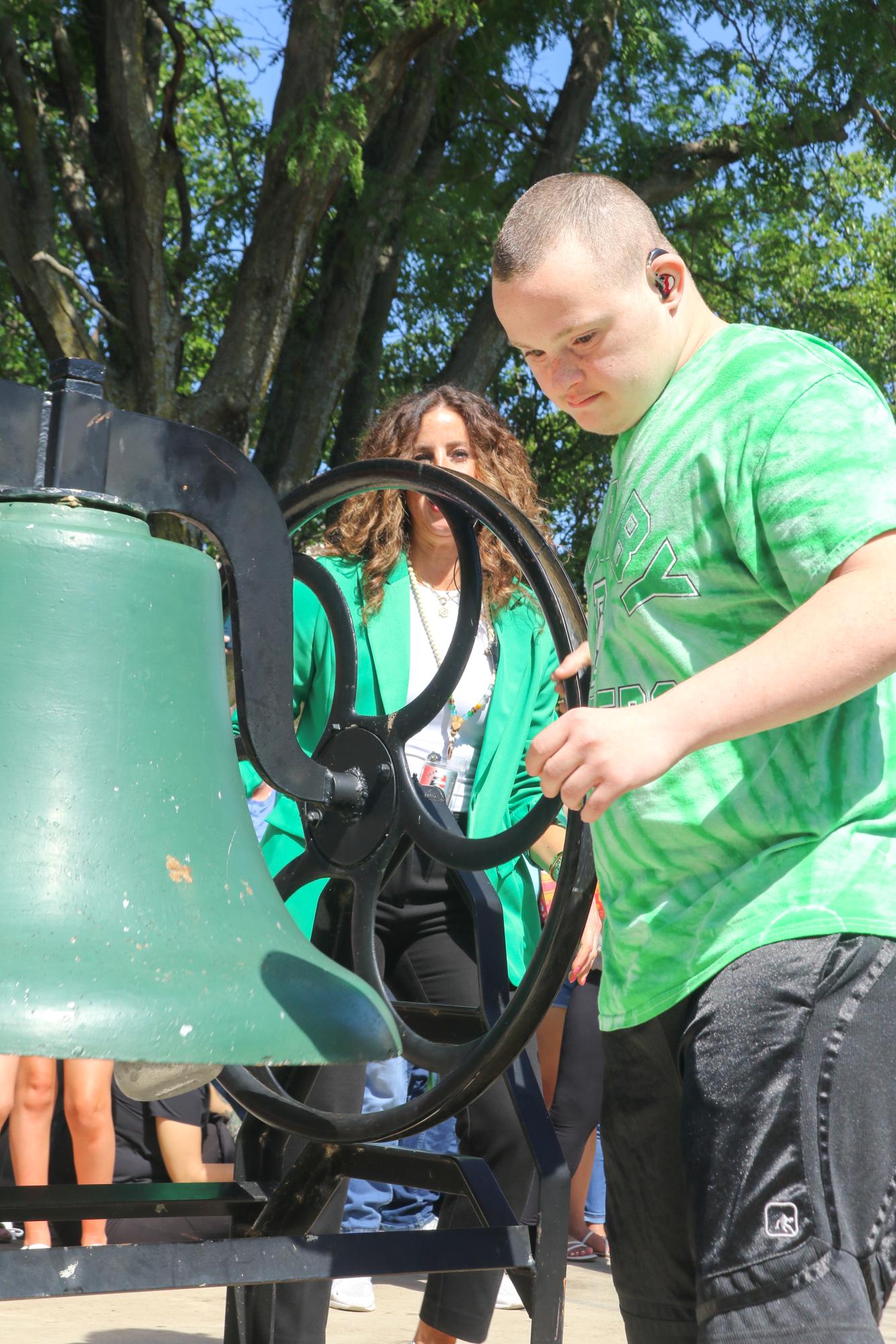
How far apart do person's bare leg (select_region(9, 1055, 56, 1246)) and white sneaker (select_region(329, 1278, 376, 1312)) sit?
798 millimetres

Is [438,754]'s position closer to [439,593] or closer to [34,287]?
[439,593]

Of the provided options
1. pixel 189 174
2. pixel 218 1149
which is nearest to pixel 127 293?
pixel 218 1149

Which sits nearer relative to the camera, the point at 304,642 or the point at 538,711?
the point at 304,642

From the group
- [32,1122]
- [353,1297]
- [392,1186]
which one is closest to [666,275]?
[353,1297]

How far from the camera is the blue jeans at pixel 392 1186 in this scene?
3.65 m

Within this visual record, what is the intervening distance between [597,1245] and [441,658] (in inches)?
109

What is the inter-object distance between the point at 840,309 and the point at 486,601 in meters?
9.10

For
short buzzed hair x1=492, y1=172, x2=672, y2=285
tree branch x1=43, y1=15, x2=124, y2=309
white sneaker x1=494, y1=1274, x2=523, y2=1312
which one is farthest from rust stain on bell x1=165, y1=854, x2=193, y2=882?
tree branch x1=43, y1=15, x2=124, y2=309

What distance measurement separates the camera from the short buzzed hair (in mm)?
1460

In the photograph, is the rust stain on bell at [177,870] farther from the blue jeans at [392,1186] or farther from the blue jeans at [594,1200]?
the blue jeans at [594,1200]

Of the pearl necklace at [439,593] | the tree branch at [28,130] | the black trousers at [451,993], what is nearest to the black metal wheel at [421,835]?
the black trousers at [451,993]

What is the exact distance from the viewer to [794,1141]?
3.95ft

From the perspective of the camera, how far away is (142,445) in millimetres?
1186

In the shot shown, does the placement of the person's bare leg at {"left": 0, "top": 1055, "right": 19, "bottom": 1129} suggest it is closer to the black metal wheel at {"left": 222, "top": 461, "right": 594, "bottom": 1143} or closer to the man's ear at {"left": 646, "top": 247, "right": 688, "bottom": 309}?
the black metal wheel at {"left": 222, "top": 461, "right": 594, "bottom": 1143}
